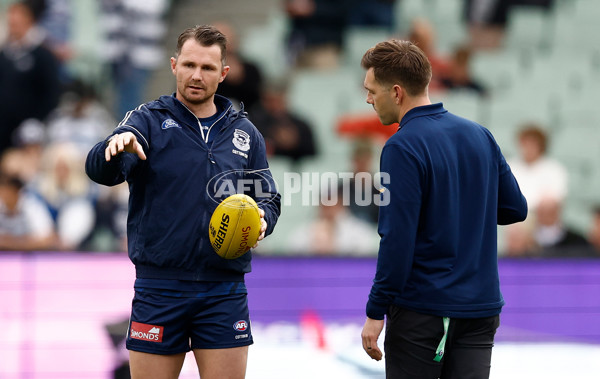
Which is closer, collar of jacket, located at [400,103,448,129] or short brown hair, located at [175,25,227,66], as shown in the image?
collar of jacket, located at [400,103,448,129]

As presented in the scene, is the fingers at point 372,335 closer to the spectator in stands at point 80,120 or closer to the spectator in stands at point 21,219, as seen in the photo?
the spectator in stands at point 21,219

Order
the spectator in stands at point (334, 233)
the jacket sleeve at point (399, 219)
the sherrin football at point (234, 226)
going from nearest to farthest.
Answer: the jacket sleeve at point (399, 219), the sherrin football at point (234, 226), the spectator in stands at point (334, 233)

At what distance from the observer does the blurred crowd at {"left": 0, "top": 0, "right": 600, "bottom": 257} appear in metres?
7.08

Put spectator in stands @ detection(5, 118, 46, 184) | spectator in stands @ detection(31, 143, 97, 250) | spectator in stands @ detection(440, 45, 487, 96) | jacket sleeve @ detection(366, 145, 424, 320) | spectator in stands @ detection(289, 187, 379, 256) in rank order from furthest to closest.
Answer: spectator in stands @ detection(440, 45, 487, 96) → spectator in stands @ detection(5, 118, 46, 184) → spectator in stands @ detection(289, 187, 379, 256) → spectator in stands @ detection(31, 143, 97, 250) → jacket sleeve @ detection(366, 145, 424, 320)

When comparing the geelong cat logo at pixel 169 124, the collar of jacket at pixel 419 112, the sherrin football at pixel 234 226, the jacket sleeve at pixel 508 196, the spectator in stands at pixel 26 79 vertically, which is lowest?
the sherrin football at pixel 234 226

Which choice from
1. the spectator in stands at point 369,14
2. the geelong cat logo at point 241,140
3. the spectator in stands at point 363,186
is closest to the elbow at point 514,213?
the geelong cat logo at point 241,140

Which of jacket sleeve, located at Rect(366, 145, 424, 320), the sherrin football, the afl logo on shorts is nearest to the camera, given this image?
jacket sleeve, located at Rect(366, 145, 424, 320)

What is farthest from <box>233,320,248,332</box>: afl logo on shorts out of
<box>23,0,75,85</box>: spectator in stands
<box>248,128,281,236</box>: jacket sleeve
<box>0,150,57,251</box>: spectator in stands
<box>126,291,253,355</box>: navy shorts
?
<box>23,0,75,85</box>: spectator in stands

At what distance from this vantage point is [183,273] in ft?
10.9

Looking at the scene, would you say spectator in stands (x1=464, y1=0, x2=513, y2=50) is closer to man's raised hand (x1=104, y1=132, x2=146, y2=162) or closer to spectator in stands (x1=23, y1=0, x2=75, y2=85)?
spectator in stands (x1=23, y1=0, x2=75, y2=85)

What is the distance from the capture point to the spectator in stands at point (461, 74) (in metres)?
8.34

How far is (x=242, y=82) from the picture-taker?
7.62m

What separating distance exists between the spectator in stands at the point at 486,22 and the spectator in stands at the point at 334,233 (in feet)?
8.68

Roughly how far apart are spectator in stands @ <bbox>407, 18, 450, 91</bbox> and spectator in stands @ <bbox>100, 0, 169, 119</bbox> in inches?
101
